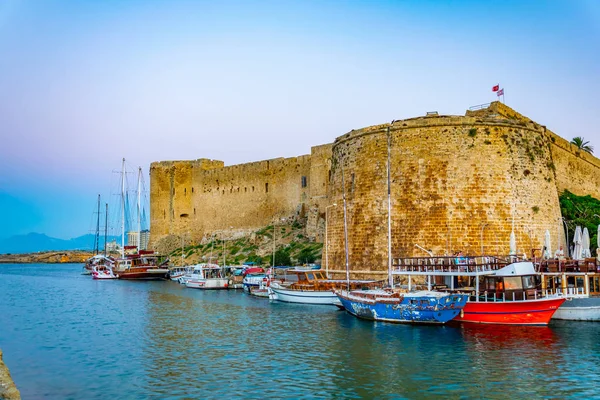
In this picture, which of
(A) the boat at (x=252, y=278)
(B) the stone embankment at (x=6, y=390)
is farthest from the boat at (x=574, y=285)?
(A) the boat at (x=252, y=278)

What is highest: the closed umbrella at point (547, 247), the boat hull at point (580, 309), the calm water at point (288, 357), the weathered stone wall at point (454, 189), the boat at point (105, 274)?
the weathered stone wall at point (454, 189)

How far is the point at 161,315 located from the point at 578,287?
14.9m

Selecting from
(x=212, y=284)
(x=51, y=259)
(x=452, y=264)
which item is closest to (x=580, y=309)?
(x=452, y=264)

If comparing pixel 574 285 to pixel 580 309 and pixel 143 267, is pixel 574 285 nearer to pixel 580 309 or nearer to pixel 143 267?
pixel 580 309

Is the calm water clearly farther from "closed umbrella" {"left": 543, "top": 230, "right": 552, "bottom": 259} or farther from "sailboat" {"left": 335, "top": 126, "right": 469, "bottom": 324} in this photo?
"closed umbrella" {"left": 543, "top": 230, "right": 552, "bottom": 259}

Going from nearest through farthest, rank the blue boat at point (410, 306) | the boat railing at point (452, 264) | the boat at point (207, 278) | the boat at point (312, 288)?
the blue boat at point (410, 306)
the boat railing at point (452, 264)
the boat at point (312, 288)
the boat at point (207, 278)

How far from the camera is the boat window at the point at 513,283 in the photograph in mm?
17203

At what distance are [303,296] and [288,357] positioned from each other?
1040cm

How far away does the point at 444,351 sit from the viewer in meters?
13.8

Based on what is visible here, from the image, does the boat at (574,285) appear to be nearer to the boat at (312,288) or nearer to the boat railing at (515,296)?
the boat railing at (515,296)

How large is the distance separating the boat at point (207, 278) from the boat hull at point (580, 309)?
1983 cm

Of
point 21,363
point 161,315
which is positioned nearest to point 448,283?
point 161,315

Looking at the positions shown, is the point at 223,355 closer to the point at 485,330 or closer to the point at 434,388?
the point at 434,388

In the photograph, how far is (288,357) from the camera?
13.5 m
